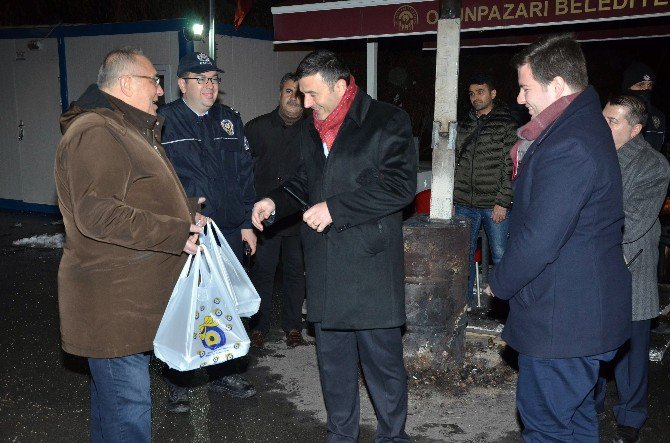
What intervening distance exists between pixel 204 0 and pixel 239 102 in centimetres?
1084

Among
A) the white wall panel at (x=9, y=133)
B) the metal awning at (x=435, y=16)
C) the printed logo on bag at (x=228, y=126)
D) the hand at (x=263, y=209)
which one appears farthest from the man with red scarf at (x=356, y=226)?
the white wall panel at (x=9, y=133)

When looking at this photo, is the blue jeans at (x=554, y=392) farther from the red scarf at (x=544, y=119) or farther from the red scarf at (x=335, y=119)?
the red scarf at (x=335, y=119)

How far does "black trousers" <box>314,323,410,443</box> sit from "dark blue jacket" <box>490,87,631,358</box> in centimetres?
97

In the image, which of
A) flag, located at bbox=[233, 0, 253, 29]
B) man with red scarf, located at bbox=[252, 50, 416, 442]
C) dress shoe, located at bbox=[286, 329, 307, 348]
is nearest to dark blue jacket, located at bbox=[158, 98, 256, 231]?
man with red scarf, located at bbox=[252, 50, 416, 442]

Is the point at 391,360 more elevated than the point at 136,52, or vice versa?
the point at 136,52

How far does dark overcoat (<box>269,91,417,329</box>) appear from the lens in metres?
3.51

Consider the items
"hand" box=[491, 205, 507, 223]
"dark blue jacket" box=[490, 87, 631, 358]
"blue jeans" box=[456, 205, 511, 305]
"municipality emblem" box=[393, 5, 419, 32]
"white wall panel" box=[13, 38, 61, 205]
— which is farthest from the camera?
"white wall panel" box=[13, 38, 61, 205]

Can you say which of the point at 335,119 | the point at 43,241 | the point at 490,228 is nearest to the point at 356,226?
the point at 335,119

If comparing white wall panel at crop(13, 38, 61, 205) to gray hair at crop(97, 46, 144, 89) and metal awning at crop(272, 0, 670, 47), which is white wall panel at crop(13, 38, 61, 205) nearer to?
metal awning at crop(272, 0, 670, 47)

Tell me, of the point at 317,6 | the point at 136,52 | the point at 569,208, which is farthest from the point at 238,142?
the point at 317,6

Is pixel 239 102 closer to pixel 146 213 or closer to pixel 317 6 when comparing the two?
pixel 317 6

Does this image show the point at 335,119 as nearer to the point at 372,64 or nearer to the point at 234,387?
the point at 234,387

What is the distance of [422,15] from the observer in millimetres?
7938

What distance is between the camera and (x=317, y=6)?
879 cm
